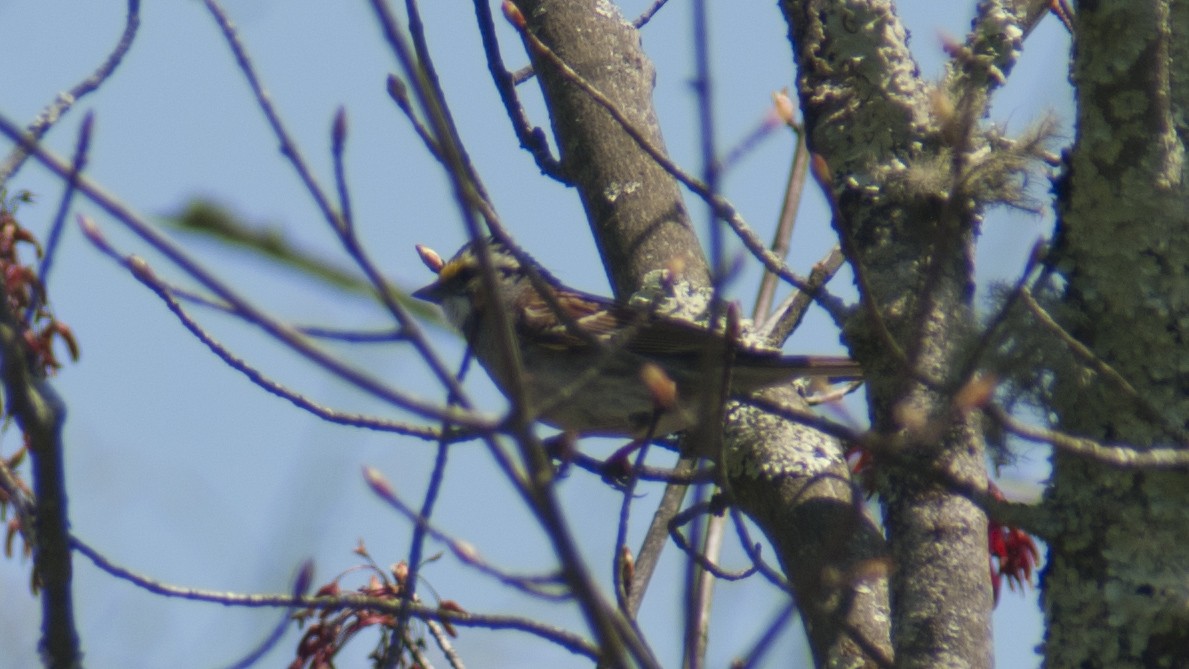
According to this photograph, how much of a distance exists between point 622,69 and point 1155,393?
7.45 feet

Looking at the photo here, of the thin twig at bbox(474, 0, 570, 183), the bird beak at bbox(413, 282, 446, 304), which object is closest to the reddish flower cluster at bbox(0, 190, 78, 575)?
the thin twig at bbox(474, 0, 570, 183)

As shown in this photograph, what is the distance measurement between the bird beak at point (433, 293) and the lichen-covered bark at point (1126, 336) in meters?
3.82

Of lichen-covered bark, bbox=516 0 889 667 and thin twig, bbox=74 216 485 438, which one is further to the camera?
lichen-covered bark, bbox=516 0 889 667

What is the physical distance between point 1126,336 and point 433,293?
13.1 ft

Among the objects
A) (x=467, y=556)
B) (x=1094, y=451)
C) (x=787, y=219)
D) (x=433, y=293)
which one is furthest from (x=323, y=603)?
(x=433, y=293)

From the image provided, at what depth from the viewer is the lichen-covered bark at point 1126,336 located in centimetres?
228

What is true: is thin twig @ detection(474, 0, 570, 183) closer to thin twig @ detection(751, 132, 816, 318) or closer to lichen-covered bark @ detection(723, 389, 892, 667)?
thin twig @ detection(751, 132, 816, 318)

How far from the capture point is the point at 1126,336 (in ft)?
7.83

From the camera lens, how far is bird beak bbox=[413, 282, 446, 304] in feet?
19.5

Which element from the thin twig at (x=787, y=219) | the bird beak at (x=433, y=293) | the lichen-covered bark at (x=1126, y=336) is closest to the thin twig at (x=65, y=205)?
the lichen-covered bark at (x=1126, y=336)

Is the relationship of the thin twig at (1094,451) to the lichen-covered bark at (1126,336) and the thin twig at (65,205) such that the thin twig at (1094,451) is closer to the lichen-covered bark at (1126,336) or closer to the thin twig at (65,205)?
the lichen-covered bark at (1126,336)

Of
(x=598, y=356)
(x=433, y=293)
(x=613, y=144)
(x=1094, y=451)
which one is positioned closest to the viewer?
(x=1094, y=451)

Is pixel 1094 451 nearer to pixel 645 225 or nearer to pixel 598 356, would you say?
pixel 645 225

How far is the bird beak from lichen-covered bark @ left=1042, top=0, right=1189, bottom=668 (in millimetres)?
3825
